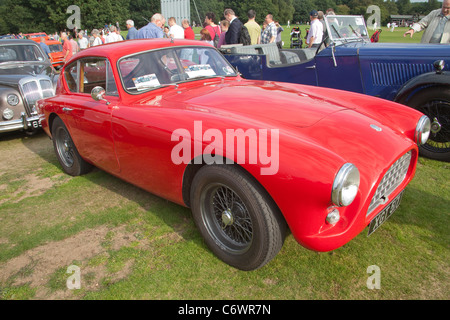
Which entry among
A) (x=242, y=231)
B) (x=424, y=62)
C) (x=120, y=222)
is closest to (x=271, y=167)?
(x=242, y=231)

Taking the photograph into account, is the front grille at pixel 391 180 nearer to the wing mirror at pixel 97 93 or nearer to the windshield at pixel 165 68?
the windshield at pixel 165 68

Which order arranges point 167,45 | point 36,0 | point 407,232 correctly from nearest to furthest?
point 407,232, point 167,45, point 36,0

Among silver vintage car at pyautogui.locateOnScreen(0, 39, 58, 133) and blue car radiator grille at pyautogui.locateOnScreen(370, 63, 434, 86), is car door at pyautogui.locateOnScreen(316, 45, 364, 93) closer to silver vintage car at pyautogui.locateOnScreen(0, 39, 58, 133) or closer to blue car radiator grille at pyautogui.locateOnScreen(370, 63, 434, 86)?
blue car radiator grille at pyautogui.locateOnScreen(370, 63, 434, 86)

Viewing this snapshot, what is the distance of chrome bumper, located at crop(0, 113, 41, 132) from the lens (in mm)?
5672

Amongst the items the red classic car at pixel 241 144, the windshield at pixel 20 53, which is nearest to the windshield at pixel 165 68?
the red classic car at pixel 241 144

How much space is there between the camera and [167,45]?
11.5 ft

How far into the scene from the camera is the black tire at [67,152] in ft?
13.3

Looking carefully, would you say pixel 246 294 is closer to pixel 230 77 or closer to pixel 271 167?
pixel 271 167

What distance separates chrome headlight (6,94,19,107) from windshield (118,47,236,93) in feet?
12.4

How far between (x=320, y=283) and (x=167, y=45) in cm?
270

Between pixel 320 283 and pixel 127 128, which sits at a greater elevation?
pixel 127 128

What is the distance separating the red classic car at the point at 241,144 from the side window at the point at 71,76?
4.2 inches

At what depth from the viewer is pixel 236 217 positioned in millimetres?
2336
